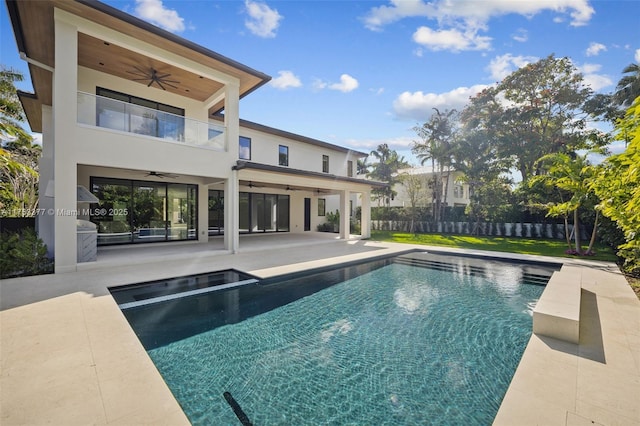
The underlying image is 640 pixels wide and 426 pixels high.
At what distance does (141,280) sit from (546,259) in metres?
15.3

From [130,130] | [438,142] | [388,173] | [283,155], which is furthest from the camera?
[388,173]

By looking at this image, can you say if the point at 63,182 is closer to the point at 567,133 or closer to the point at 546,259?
the point at 546,259

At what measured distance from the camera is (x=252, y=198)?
62.5ft

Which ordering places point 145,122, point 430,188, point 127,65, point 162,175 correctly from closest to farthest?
point 145,122 < point 127,65 < point 162,175 < point 430,188

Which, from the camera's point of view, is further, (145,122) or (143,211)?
(143,211)

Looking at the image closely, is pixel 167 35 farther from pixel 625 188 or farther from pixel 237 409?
pixel 625 188

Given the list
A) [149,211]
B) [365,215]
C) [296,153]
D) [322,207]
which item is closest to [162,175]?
[149,211]

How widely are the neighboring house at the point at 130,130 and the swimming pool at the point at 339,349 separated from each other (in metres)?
5.08

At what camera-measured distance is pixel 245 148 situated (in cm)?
1753

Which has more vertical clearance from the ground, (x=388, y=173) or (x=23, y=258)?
(x=388, y=173)

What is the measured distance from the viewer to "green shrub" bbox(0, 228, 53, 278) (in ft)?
26.4

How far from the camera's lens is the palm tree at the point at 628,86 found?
67.0 ft

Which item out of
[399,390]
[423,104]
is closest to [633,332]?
[399,390]

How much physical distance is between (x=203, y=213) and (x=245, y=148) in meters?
4.89
